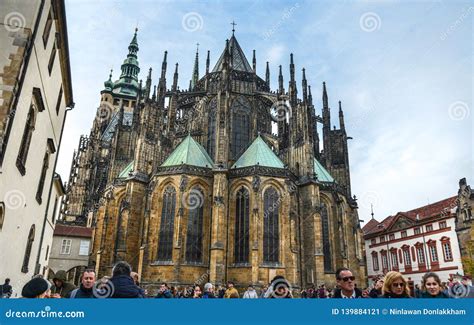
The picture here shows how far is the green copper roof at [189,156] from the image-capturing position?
28.8 metres

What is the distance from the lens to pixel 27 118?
11.7 meters

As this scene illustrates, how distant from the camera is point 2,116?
9.50 m

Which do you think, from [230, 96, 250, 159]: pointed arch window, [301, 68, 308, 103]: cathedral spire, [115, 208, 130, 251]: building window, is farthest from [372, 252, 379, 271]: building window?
[115, 208, 130, 251]: building window

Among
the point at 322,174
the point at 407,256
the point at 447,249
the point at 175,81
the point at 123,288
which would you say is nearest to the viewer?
the point at 123,288

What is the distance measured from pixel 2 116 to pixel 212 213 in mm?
17979

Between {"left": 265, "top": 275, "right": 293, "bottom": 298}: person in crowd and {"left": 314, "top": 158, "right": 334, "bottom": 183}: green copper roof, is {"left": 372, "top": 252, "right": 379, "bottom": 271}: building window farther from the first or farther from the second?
{"left": 265, "top": 275, "right": 293, "bottom": 298}: person in crowd

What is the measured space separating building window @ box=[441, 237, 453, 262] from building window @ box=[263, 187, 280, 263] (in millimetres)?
20107

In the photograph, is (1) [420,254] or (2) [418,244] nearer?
(1) [420,254]

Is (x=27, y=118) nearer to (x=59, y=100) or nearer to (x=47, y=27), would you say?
(x=47, y=27)

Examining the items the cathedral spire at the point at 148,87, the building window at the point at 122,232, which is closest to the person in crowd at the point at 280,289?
the building window at the point at 122,232

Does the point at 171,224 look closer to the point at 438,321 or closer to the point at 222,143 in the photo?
the point at 222,143

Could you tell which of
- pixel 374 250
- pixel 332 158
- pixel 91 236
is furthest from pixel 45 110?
pixel 374 250

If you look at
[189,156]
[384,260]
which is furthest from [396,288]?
[384,260]

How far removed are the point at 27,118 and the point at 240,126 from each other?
24.3 m
